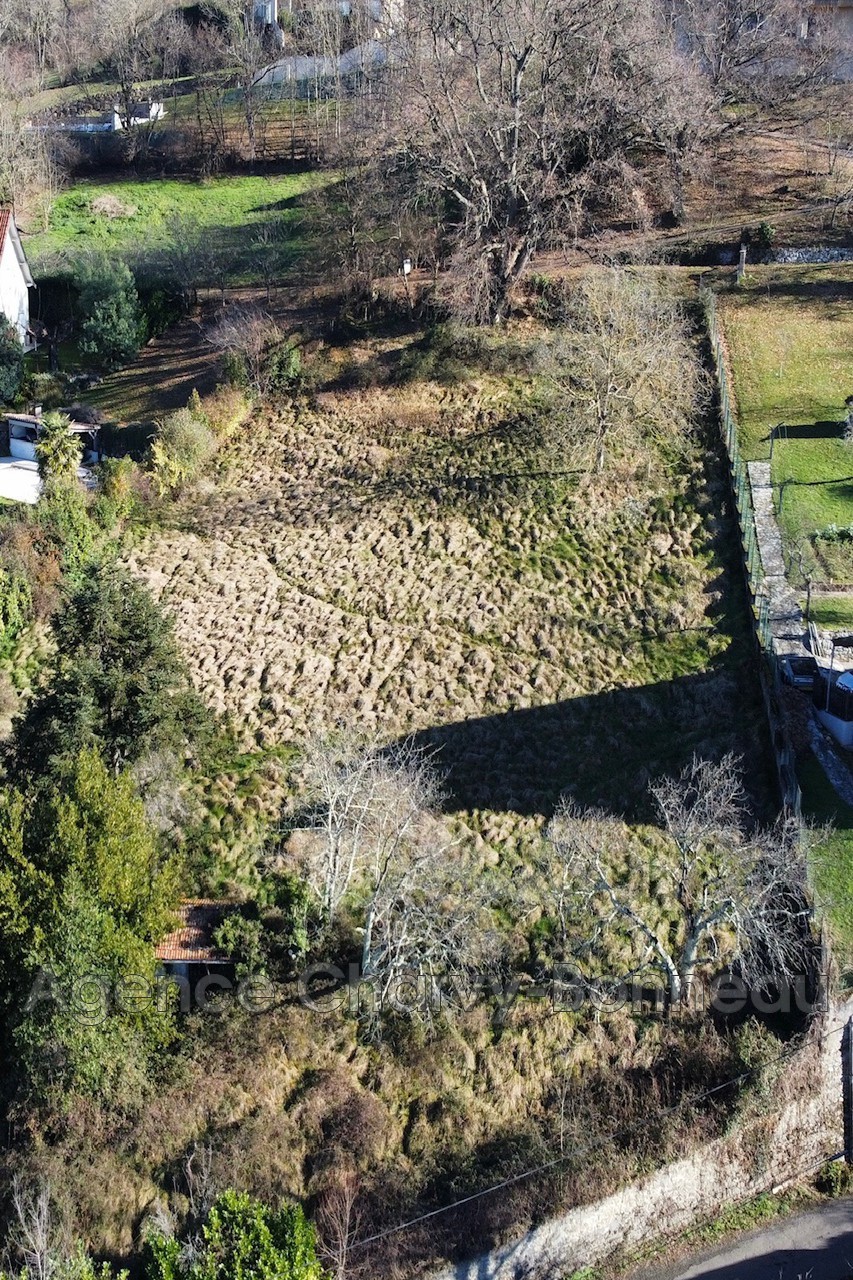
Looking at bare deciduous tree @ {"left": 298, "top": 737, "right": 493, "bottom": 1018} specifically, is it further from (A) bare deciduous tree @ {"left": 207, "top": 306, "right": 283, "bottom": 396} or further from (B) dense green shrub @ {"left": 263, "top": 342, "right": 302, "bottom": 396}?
(A) bare deciduous tree @ {"left": 207, "top": 306, "right": 283, "bottom": 396}

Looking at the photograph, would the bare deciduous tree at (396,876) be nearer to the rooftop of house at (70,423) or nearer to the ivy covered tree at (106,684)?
the ivy covered tree at (106,684)

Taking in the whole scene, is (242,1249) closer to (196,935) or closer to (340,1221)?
(340,1221)

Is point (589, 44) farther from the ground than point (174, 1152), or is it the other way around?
point (589, 44)

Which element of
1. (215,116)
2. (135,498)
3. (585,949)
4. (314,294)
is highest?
(215,116)

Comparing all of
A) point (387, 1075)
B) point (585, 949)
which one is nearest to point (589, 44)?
point (585, 949)

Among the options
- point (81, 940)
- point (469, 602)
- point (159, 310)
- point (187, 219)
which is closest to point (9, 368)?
point (159, 310)

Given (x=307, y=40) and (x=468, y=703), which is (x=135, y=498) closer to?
(x=468, y=703)

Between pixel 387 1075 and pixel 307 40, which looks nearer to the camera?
pixel 387 1075
